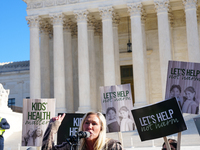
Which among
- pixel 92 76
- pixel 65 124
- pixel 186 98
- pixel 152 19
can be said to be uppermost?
pixel 152 19

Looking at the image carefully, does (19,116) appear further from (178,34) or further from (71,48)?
(178,34)

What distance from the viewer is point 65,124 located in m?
13.6

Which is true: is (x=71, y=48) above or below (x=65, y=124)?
above

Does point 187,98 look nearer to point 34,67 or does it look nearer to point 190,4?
point 190,4

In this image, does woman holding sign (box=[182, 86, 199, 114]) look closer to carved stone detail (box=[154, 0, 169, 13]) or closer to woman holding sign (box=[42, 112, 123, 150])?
woman holding sign (box=[42, 112, 123, 150])

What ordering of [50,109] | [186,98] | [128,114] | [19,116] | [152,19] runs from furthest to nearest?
[152,19] → [19,116] → [128,114] → [50,109] → [186,98]

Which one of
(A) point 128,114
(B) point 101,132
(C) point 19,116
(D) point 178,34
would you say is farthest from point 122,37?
(B) point 101,132

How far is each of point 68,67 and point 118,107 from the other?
103 ft

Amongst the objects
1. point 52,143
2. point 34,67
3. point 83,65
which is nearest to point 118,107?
point 52,143

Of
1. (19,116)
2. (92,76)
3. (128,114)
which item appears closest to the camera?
(128,114)

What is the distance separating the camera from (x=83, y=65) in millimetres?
43906

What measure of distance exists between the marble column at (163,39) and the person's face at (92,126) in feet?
116

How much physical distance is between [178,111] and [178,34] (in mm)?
40373

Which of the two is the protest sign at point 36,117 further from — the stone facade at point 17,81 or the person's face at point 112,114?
the stone facade at point 17,81
